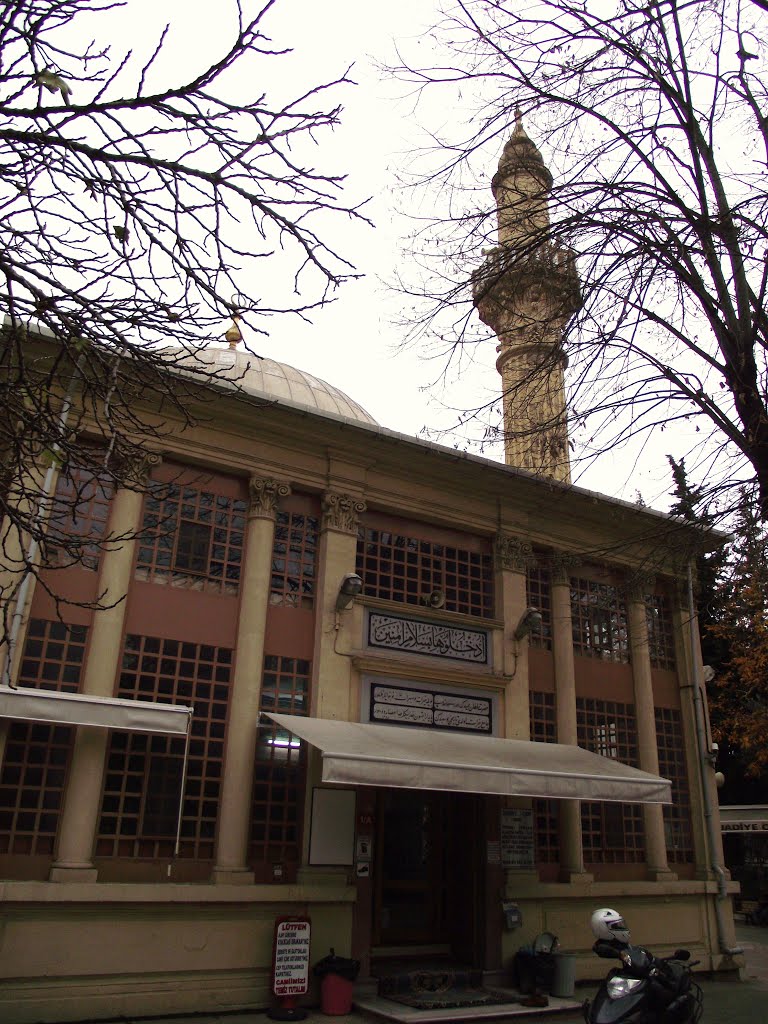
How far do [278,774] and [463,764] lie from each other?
2547mm

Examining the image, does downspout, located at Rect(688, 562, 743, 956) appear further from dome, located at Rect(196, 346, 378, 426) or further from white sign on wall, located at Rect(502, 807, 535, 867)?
dome, located at Rect(196, 346, 378, 426)

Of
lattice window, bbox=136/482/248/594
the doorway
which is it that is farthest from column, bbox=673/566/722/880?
lattice window, bbox=136/482/248/594

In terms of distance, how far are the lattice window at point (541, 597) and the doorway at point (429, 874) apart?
2.91 m

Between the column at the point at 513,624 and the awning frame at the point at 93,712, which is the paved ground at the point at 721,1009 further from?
the column at the point at 513,624

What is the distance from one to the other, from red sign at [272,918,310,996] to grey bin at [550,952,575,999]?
350 cm

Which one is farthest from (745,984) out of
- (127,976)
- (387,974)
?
(127,976)

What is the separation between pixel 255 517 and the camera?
11461mm

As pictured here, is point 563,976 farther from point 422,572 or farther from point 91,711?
point 91,711

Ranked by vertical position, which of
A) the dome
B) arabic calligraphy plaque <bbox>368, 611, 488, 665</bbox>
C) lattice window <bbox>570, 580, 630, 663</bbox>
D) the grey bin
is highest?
the dome

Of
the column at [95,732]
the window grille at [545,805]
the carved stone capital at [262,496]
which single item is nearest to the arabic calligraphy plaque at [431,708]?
the window grille at [545,805]

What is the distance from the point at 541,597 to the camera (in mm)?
14148

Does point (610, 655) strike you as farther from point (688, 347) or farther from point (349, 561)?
point (688, 347)

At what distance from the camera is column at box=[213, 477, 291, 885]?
993 centimetres

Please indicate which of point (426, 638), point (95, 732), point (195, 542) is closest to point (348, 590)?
point (426, 638)
